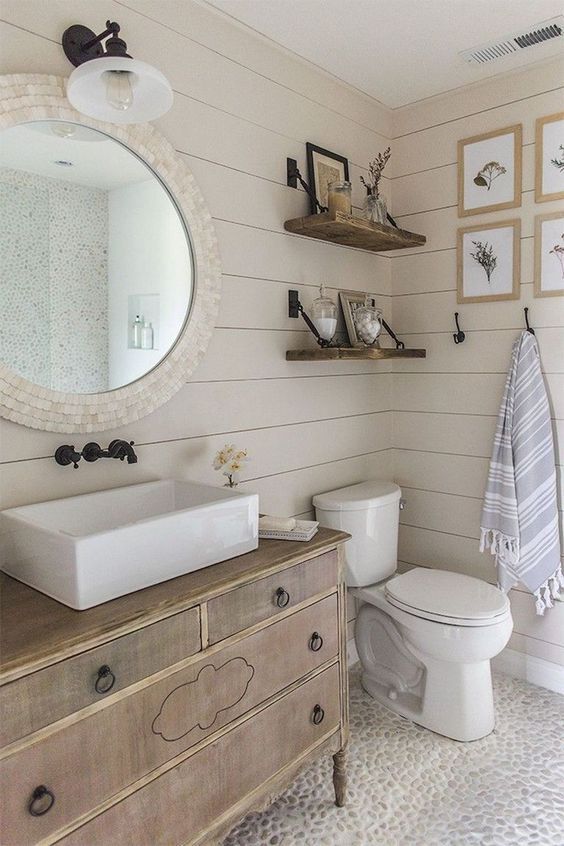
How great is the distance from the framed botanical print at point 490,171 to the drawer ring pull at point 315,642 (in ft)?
6.00

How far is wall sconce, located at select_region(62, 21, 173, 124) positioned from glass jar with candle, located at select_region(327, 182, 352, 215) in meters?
0.86

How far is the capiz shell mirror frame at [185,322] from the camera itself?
148 centimetres

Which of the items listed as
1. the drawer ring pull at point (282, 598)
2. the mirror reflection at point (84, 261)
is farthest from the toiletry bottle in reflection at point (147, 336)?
the drawer ring pull at point (282, 598)

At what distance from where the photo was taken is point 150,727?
1.29 metres

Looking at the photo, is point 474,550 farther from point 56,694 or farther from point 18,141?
point 18,141

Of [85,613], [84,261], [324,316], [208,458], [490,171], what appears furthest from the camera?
[490,171]

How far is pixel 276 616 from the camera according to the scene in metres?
1.58

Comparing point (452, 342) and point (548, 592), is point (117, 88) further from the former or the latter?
point (548, 592)

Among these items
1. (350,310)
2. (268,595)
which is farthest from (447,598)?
(350,310)

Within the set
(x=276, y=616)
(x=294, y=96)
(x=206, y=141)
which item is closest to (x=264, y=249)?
(x=206, y=141)

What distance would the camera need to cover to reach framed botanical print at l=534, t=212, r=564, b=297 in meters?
2.33

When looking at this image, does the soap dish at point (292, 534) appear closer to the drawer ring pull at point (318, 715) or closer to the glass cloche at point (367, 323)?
the drawer ring pull at point (318, 715)

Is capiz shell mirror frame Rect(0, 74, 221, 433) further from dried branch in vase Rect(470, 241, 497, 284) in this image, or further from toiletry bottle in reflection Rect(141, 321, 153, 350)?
dried branch in vase Rect(470, 241, 497, 284)

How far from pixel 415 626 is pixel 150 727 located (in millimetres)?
1151
